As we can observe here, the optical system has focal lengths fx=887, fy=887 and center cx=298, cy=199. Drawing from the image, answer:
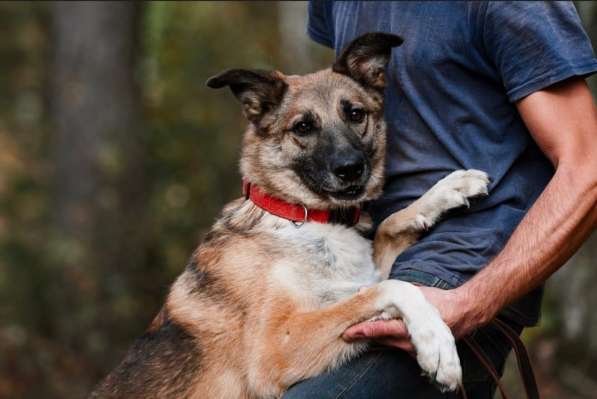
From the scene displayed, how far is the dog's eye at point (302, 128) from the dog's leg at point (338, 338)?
889 mm

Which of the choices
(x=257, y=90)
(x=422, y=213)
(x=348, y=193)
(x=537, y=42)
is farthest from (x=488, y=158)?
Answer: (x=257, y=90)

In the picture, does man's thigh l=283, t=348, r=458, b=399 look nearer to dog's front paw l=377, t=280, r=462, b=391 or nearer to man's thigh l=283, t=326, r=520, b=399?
man's thigh l=283, t=326, r=520, b=399

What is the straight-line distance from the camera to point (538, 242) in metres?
3.12

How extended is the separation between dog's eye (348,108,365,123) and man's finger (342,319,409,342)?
1064 millimetres

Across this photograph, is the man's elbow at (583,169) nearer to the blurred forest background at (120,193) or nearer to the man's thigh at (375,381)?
the man's thigh at (375,381)

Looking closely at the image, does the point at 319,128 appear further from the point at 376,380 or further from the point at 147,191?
the point at 147,191

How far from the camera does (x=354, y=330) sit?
10.5ft

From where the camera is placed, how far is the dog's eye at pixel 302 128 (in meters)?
3.92

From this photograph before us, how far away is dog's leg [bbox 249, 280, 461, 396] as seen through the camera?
2990mm

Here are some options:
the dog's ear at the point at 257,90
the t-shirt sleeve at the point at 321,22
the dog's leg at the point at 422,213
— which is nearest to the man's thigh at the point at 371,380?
the dog's leg at the point at 422,213

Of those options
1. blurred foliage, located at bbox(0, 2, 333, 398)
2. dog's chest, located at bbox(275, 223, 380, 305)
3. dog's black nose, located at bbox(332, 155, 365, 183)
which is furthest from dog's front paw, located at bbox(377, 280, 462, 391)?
blurred foliage, located at bbox(0, 2, 333, 398)

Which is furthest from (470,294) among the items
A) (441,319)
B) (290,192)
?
(290,192)

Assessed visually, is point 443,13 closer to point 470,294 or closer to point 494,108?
point 494,108

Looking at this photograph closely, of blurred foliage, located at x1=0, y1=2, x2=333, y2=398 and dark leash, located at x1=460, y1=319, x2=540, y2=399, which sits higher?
dark leash, located at x1=460, y1=319, x2=540, y2=399
